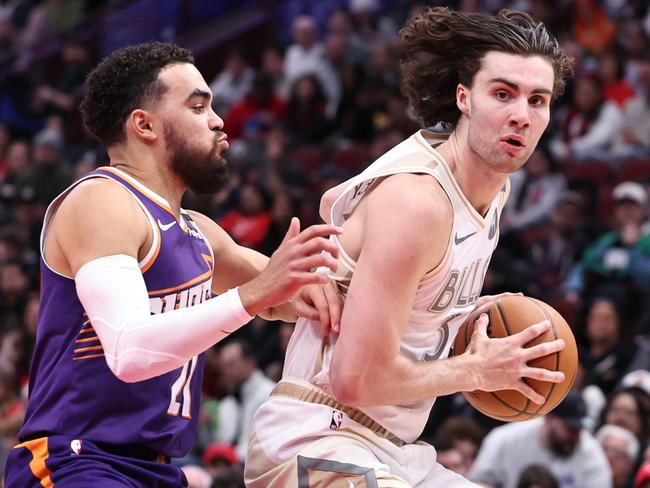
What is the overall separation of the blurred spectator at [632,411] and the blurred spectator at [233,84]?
8.54 metres

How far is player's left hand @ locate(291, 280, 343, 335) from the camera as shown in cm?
390

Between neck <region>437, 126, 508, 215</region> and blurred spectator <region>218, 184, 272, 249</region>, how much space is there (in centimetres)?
732

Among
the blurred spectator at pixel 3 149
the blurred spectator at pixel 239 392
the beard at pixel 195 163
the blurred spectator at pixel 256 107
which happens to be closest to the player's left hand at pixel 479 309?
the beard at pixel 195 163

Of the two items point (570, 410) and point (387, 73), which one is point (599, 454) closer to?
point (570, 410)

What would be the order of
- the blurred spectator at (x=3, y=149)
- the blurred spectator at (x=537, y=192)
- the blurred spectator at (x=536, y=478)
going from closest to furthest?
1. the blurred spectator at (x=536, y=478)
2. the blurred spectator at (x=537, y=192)
3. the blurred spectator at (x=3, y=149)

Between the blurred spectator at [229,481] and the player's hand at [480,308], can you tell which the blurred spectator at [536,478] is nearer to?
the blurred spectator at [229,481]

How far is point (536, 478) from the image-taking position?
265 inches

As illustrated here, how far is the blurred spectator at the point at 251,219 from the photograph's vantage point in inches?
451

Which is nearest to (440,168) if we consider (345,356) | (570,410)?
(345,356)

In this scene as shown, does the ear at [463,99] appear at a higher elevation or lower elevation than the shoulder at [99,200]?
higher

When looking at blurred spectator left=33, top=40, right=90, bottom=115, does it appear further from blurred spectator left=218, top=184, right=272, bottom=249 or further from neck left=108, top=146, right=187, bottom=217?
neck left=108, top=146, right=187, bottom=217

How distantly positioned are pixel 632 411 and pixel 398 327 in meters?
4.34

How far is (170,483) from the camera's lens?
402cm

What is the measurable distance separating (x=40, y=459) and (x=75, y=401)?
228 mm
